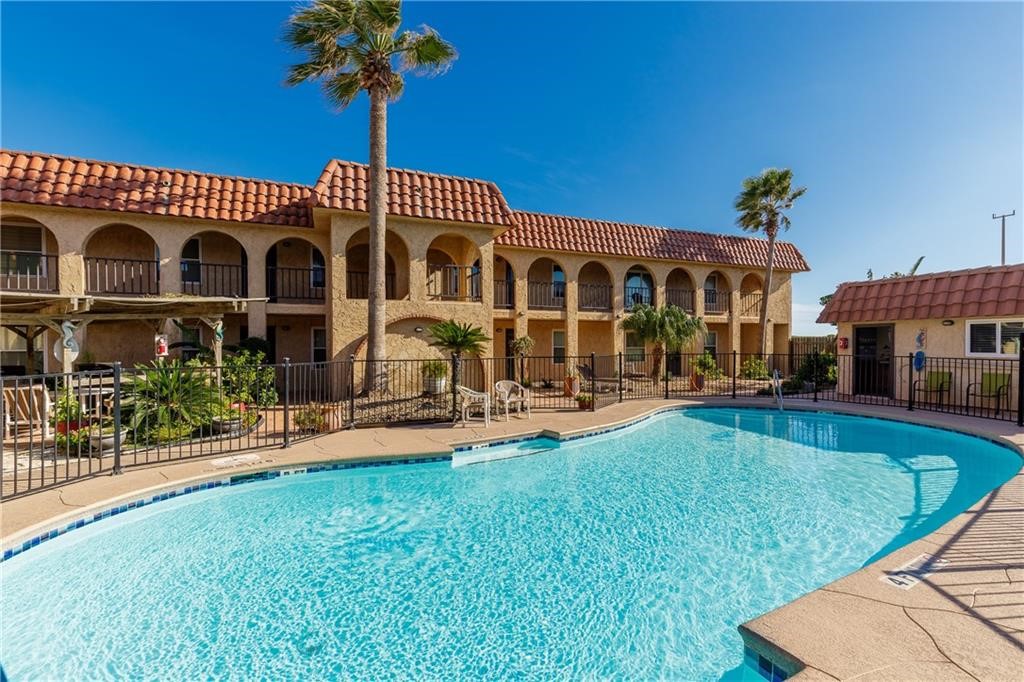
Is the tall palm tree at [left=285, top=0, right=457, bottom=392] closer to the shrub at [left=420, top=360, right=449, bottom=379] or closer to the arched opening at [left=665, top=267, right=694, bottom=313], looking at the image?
the shrub at [left=420, top=360, right=449, bottom=379]

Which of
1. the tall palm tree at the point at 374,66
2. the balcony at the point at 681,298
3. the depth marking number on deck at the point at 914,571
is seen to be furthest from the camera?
the balcony at the point at 681,298

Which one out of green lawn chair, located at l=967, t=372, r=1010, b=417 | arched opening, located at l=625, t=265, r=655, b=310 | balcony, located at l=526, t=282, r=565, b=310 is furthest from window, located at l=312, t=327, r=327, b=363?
green lawn chair, located at l=967, t=372, r=1010, b=417

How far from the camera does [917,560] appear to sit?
3641mm

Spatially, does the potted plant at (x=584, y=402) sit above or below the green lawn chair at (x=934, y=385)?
below

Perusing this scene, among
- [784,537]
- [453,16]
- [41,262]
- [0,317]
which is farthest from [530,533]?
[41,262]

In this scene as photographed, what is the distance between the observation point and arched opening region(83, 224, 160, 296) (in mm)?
13008

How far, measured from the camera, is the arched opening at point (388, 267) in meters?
15.9

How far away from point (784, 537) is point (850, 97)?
14.0 m

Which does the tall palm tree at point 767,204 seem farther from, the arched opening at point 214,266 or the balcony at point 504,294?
the arched opening at point 214,266

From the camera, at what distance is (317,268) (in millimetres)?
16000

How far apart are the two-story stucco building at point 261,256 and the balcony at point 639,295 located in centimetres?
252

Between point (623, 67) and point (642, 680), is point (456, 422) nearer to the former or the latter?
point (642, 680)

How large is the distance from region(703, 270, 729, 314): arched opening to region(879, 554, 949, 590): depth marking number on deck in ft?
67.2

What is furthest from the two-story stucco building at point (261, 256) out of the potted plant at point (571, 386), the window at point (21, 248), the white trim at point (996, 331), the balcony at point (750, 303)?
the white trim at point (996, 331)
